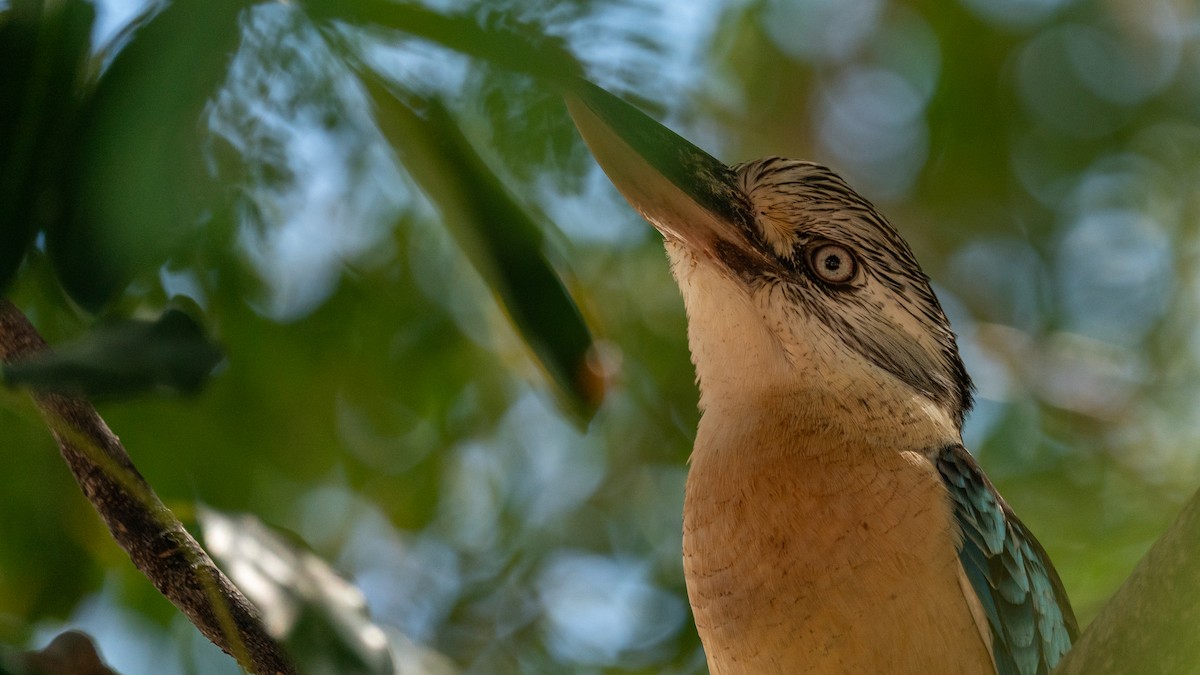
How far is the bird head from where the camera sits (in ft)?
9.59

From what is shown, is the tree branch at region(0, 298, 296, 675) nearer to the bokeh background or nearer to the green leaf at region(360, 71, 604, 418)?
the bokeh background

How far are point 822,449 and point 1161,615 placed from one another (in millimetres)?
1204

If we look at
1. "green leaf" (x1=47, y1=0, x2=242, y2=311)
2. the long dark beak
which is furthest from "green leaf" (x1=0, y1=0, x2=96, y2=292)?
the long dark beak

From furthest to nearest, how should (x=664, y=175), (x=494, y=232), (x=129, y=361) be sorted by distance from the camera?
(x=664, y=175), (x=494, y=232), (x=129, y=361)

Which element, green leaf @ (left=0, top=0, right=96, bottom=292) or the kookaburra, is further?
the kookaburra

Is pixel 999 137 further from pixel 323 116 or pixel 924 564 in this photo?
pixel 323 116

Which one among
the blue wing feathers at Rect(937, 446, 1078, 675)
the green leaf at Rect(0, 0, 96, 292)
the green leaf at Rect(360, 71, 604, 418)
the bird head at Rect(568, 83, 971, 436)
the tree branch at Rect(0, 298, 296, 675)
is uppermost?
the bird head at Rect(568, 83, 971, 436)

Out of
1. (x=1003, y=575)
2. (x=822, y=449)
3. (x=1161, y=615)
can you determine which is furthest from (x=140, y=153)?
(x=1003, y=575)

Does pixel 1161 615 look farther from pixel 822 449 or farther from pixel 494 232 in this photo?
pixel 822 449

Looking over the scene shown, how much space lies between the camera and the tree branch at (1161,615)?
152 cm

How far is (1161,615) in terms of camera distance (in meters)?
1.55

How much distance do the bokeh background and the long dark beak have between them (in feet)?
0.33

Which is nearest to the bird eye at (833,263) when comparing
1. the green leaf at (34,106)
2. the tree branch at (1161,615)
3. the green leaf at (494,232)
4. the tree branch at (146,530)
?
the green leaf at (494,232)

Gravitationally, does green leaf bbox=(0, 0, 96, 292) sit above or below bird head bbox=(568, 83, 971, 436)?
below
